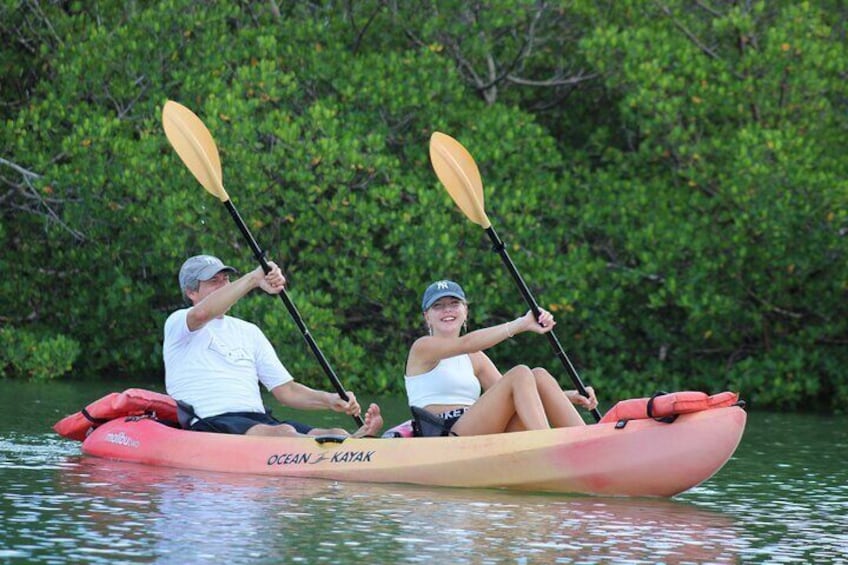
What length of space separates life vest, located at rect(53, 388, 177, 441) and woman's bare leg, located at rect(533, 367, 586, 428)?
86.0 inches

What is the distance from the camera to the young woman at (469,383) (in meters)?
8.87

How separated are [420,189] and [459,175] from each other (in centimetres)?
659

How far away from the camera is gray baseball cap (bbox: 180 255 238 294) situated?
30.9 feet

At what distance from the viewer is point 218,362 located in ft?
31.1

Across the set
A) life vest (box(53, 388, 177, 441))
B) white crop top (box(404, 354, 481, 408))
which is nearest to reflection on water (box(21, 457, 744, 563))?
white crop top (box(404, 354, 481, 408))

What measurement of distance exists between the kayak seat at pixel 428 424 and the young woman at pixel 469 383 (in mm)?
46

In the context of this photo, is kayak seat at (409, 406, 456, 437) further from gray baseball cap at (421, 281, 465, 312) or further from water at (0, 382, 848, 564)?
gray baseball cap at (421, 281, 465, 312)

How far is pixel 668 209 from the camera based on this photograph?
723 inches

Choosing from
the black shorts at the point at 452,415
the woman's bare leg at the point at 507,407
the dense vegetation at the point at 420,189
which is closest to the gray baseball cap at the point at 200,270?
the black shorts at the point at 452,415

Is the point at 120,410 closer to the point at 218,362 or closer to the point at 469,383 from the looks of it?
the point at 218,362

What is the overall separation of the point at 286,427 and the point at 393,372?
25.8 feet

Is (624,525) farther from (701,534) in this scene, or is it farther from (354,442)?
(354,442)

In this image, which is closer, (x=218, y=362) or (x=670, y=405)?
(x=670, y=405)

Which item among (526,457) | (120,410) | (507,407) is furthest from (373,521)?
(120,410)
